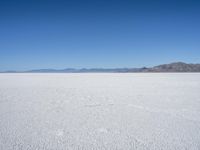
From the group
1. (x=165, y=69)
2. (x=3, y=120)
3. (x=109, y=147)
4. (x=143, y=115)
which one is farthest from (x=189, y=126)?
(x=165, y=69)

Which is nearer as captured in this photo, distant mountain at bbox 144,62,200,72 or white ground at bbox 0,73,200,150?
white ground at bbox 0,73,200,150

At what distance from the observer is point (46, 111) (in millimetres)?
4949

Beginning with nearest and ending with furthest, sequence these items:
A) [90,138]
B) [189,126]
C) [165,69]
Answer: [90,138] → [189,126] → [165,69]

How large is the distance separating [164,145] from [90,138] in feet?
3.87

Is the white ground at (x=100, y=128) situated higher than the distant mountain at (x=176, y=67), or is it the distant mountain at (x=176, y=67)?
the distant mountain at (x=176, y=67)

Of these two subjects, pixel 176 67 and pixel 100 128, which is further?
pixel 176 67

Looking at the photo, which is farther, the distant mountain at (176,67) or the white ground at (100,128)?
the distant mountain at (176,67)

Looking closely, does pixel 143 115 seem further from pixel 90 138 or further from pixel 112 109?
pixel 90 138

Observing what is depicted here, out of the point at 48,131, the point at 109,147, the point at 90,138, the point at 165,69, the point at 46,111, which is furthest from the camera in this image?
the point at 165,69

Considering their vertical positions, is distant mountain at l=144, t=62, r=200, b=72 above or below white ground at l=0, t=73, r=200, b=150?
above

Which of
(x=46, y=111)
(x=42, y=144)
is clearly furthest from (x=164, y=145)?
(x=46, y=111)

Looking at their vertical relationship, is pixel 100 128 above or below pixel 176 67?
below

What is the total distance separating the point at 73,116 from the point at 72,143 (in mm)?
1498

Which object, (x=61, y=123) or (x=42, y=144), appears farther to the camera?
(x=61, y=123)
